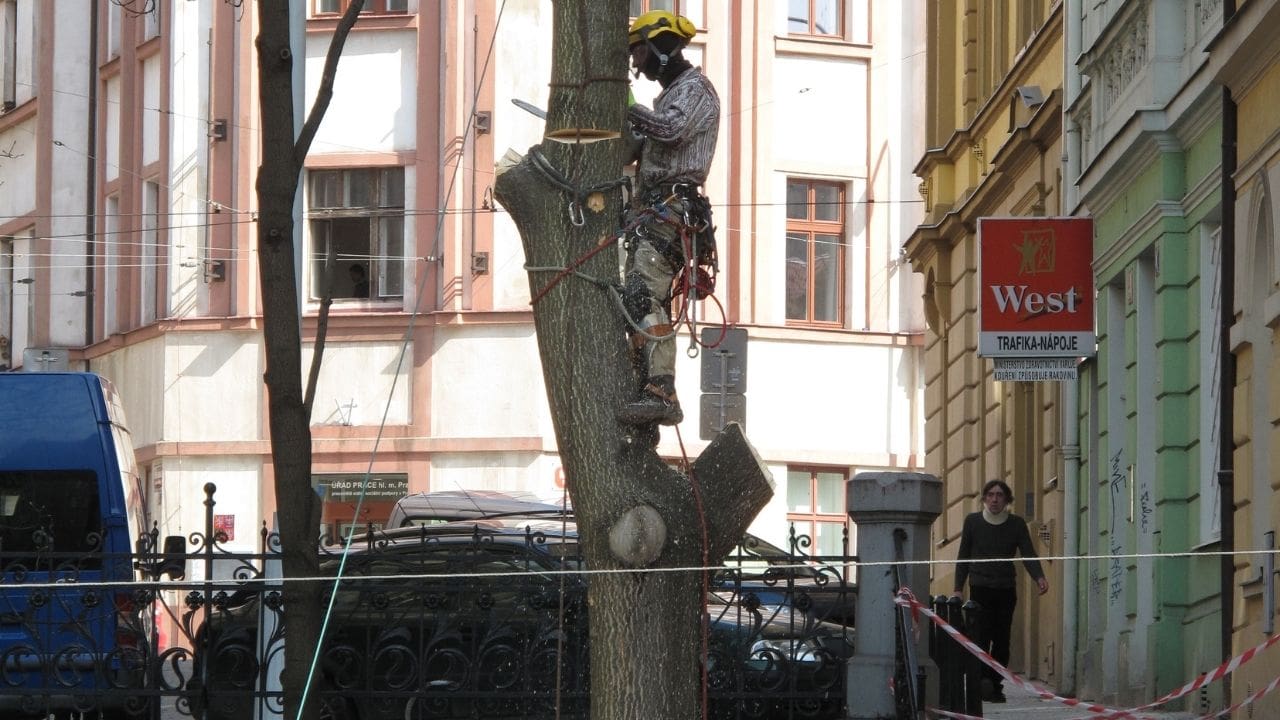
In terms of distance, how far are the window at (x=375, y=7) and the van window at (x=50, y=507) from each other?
59.5 ft

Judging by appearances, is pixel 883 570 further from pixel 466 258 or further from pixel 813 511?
pixel 466 258

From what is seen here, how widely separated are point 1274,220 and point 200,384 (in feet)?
73.0

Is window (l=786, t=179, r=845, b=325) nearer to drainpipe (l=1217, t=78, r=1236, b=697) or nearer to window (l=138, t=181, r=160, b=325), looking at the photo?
window (l=138, t=181, r=160, b=325)

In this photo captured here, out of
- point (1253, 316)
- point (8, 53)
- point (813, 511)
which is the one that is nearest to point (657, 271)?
point (1253, 316)

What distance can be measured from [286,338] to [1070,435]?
13.9 metres

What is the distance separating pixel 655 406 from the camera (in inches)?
348

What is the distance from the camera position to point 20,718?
611 inches

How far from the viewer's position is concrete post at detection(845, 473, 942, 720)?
485 inches

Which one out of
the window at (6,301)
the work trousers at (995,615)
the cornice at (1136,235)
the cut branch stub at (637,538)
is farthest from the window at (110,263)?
the cut branch stub at (637,538)

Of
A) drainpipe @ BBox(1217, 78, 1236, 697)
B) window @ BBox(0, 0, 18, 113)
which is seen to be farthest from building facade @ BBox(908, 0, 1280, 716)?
window @ BBox(0, 0, 18, 113)

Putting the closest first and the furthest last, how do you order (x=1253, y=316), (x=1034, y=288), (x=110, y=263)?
(x=1253, y=316)
(x=1034, y=288)
(x=110, y=263)

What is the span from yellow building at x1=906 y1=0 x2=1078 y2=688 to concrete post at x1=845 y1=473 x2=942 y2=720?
8.64 meters

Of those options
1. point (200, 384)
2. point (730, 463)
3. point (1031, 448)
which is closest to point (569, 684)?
point (730, 463)

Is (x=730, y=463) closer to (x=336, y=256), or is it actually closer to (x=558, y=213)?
(x=558, y=213)
